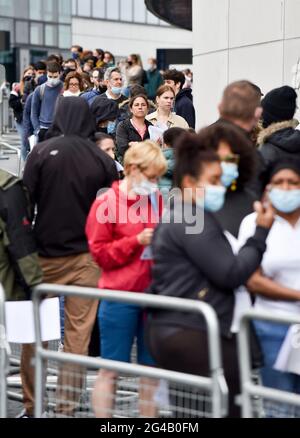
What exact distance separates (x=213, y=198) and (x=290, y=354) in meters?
0.91

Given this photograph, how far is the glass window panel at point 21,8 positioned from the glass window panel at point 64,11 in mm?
2333

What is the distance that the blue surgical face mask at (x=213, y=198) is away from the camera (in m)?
5.67

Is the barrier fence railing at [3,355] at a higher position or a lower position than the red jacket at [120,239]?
lower

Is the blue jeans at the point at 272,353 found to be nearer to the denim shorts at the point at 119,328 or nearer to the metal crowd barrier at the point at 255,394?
the metal crowd barrier at the point at 255,394

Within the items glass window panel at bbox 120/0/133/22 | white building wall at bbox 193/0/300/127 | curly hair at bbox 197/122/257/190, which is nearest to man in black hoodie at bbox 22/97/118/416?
curly hair at bbox 197/122/257/190

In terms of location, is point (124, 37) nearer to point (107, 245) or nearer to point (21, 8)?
point (21, 8)

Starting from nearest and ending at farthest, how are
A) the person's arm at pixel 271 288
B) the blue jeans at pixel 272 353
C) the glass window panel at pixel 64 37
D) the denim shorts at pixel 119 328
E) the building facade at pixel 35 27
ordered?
1. the blue jeans at pixel 272 353
2. the person's arm at pixel 271 288
3. the denim shorts at pixel 119 328
4. the building facade at pixel 35 27
5. the glass window panel at pixel 64 37

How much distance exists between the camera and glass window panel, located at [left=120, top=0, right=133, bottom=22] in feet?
209

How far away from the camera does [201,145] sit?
5809 millimetres

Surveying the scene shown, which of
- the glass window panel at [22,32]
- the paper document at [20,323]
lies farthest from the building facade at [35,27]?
the paper document at [20,323]

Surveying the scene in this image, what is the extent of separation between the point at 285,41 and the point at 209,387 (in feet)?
35.6
